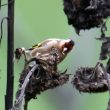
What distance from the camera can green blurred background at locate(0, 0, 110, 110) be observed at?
3.87 ft

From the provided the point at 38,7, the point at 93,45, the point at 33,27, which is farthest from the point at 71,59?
the point at 38,7

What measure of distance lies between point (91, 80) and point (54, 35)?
2.32 feet

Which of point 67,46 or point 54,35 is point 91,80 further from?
point 54,35

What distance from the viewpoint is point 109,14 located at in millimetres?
755

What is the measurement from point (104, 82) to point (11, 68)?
0.14 m

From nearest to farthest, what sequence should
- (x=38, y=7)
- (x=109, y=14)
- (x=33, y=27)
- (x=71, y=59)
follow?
(x=109, y=14) → (x=71, y=59) → (x=33, y=27) → (x=38, y=7)

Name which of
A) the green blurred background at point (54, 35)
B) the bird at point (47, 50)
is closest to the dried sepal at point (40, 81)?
the bird at point (47, 50)

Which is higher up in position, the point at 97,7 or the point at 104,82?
the point at 97,7

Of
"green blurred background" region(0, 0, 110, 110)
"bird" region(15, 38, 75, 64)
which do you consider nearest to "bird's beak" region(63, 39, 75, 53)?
"bird" region(15, 38, 75, 64)

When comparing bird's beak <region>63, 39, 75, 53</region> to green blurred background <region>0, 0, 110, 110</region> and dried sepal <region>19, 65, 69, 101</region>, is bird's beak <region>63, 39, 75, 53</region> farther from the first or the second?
green blurred background <region>0, 0, 110, 110</region>

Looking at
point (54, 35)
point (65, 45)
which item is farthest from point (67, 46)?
point (54, 35)

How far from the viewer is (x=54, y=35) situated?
1.48 meters

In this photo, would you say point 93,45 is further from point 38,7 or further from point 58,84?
point 58,84

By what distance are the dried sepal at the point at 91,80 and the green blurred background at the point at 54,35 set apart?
0.14m
